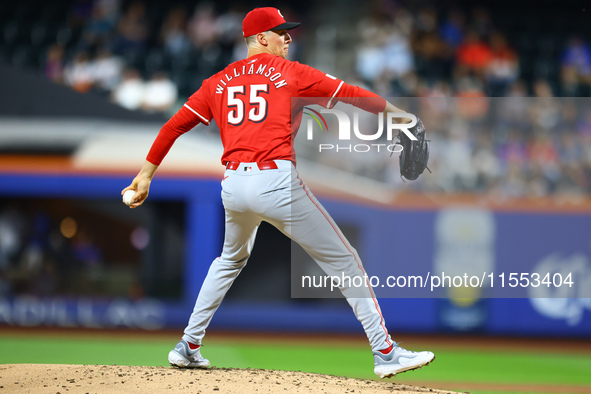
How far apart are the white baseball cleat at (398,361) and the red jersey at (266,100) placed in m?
1.09

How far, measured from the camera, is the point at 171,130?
12.3ft

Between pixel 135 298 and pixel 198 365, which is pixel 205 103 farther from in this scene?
pixel 135 298

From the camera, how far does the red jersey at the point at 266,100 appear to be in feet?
11.3

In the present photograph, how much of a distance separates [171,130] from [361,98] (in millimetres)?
1025

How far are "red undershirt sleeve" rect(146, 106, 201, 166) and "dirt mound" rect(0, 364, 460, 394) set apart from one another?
1.11 metres

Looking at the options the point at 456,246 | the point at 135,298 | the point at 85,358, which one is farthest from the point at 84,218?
the point at 456,246

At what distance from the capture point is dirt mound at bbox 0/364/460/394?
3373mm

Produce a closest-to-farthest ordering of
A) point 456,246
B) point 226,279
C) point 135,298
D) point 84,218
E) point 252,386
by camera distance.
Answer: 1. point 252,386
2. point 226,279
3. point 456,246
4. point 135,298
5. point 84,218

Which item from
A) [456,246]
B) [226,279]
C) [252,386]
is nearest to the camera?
[252,386]

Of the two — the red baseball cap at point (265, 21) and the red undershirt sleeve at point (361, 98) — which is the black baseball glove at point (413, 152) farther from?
the red baseball cap at point (265, 21)

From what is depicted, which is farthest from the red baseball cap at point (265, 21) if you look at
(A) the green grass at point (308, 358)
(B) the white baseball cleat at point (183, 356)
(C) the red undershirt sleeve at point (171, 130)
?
(A) the green grass at point (308, 358)

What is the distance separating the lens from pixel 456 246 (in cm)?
739

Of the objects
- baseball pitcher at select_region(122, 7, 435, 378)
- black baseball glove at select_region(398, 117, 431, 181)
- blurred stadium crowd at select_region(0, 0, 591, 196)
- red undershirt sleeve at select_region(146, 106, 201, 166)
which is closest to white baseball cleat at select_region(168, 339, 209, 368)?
baseball pitcher at select_region(122, 7, 435, 378)

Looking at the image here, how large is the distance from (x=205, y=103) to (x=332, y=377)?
65.3 inches
